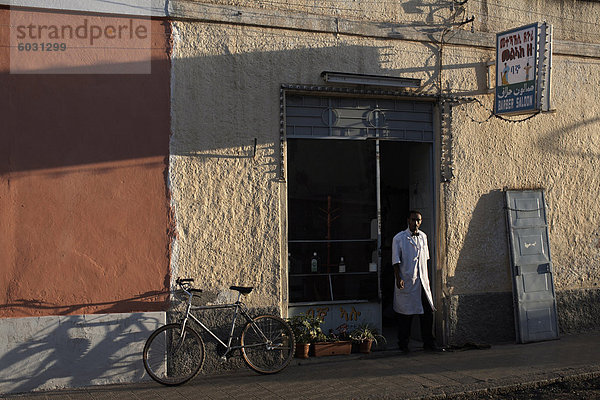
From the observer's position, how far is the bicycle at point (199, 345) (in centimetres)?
661

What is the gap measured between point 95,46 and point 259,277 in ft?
10.5

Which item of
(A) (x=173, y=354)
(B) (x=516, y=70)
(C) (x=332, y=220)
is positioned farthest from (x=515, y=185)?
(A) (x=173, y=354)

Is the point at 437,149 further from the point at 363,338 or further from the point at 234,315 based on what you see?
the point at 234,315

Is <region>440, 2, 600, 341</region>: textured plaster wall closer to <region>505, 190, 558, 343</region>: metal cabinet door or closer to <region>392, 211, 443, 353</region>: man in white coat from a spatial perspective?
<region>505, 190, 558, 343</region>: metal cabinet door

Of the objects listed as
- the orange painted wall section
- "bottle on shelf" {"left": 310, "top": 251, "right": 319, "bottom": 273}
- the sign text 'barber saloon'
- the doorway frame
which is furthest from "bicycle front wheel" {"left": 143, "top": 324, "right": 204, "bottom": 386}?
the sign text 'barber saloon'

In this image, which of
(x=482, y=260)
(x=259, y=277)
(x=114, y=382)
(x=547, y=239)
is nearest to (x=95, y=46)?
(x=259, y=277)

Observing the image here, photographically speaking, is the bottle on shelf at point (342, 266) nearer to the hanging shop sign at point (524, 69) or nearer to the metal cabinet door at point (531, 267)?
the metal cabinet door at point (531, 267)

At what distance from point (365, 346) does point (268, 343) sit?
1.45 m

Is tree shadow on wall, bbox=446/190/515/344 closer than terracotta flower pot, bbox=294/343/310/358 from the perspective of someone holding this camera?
No

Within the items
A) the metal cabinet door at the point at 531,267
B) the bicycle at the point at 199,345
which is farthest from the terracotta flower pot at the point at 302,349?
the metal cabinet door at the point at 531,267

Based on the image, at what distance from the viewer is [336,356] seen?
762 centimetres

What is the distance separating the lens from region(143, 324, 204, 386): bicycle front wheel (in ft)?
21.4

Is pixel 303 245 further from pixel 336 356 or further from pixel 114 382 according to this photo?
pixel 114 382

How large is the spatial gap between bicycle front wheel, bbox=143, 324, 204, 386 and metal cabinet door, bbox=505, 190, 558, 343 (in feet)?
14.8
